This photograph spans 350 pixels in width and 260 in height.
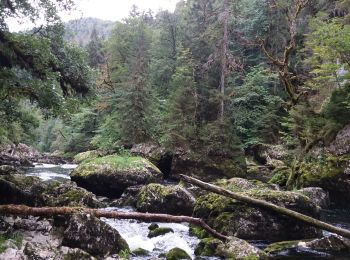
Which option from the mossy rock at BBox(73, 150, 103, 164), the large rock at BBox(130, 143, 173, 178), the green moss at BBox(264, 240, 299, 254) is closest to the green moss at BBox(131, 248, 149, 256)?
the green moss at BBox(264, 240, 299, 254)

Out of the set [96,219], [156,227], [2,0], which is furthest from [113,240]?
[2,0]

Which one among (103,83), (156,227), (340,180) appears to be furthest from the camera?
(103,83)

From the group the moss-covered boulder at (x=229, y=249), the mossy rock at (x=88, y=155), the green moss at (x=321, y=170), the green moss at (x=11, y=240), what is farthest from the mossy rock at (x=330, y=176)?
the mossy rock at (x=88, y=155)

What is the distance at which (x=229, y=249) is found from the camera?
9.39 meters

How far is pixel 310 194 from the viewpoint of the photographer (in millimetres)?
15633

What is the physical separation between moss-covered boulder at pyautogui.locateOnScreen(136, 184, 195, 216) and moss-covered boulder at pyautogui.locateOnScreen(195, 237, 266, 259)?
11.8ft

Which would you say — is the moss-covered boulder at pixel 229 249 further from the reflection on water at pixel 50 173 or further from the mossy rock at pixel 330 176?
the reflection on water at pixel 50 173

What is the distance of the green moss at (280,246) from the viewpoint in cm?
977

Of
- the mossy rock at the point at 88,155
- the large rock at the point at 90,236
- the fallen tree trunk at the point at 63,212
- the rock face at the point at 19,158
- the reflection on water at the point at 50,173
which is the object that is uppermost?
the fallen tree trunk at the point at 63,212

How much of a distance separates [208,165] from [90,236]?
17597 mm

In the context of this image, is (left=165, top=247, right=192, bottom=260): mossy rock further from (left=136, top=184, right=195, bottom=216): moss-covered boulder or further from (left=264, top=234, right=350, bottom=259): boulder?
(left=136, top=184, right=195, bottom=216): moss-covered boulder

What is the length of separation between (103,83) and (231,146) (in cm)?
1962

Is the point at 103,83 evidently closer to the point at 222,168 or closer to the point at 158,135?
the point at 158,135

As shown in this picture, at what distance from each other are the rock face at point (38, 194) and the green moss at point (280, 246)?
20.8ft
